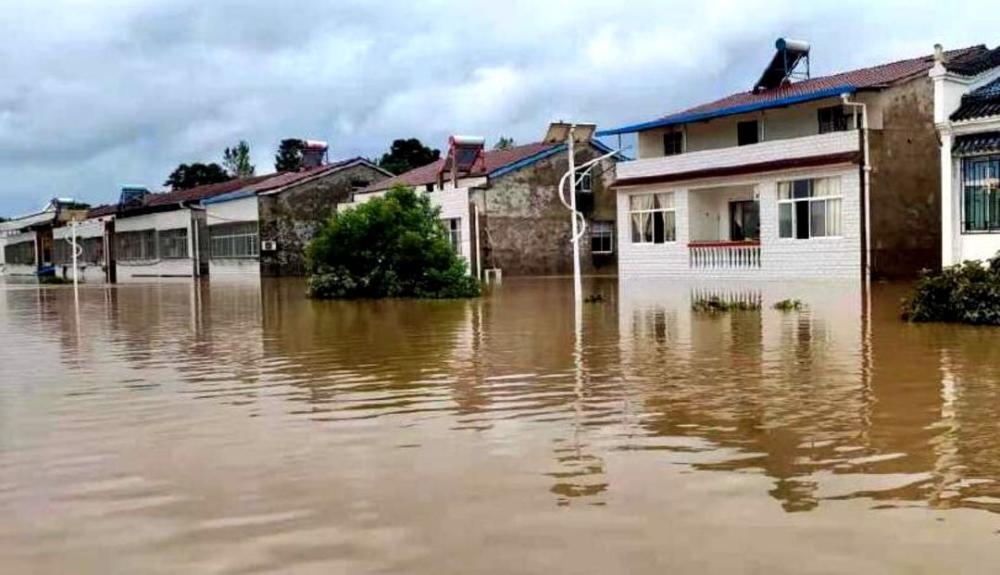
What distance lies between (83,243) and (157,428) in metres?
62.8

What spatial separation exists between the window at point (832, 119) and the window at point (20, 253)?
59.7 meters

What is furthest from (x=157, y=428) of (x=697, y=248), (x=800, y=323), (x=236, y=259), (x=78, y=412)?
(x=236, y=259)

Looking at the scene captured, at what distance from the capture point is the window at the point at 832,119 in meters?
27.8

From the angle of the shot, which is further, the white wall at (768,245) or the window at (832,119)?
the window at (832,119)

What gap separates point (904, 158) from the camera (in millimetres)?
27125

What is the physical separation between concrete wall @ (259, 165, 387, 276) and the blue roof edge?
11.2 metres

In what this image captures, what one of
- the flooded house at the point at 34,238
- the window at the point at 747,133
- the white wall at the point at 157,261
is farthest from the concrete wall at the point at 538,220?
the flooded house at the point at 34,238

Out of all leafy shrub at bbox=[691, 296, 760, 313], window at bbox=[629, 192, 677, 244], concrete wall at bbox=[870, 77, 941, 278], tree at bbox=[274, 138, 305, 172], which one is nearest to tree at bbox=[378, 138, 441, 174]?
tree at bbox=[274, 138, 305, 172]

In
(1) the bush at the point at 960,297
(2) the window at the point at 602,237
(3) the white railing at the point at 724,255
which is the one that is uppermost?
(2) the window at the point at 602,237

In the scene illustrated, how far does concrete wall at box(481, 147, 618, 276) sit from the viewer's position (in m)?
38.5

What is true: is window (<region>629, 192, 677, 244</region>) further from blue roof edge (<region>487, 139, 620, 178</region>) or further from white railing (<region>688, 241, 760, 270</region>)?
blue roof edge (<region>487, 139, 620, 178</region>)

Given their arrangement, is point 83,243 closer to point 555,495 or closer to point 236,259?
point 236,259

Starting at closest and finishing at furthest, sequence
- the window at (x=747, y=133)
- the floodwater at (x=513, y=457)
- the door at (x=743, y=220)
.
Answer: the floodwater at (x=513, y=457)
the window at (x=747, y=133)
the door at (x=743, y=220)

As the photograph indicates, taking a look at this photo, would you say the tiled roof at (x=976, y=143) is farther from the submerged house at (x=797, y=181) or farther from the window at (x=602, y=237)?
the window at (x=602, y=237)
